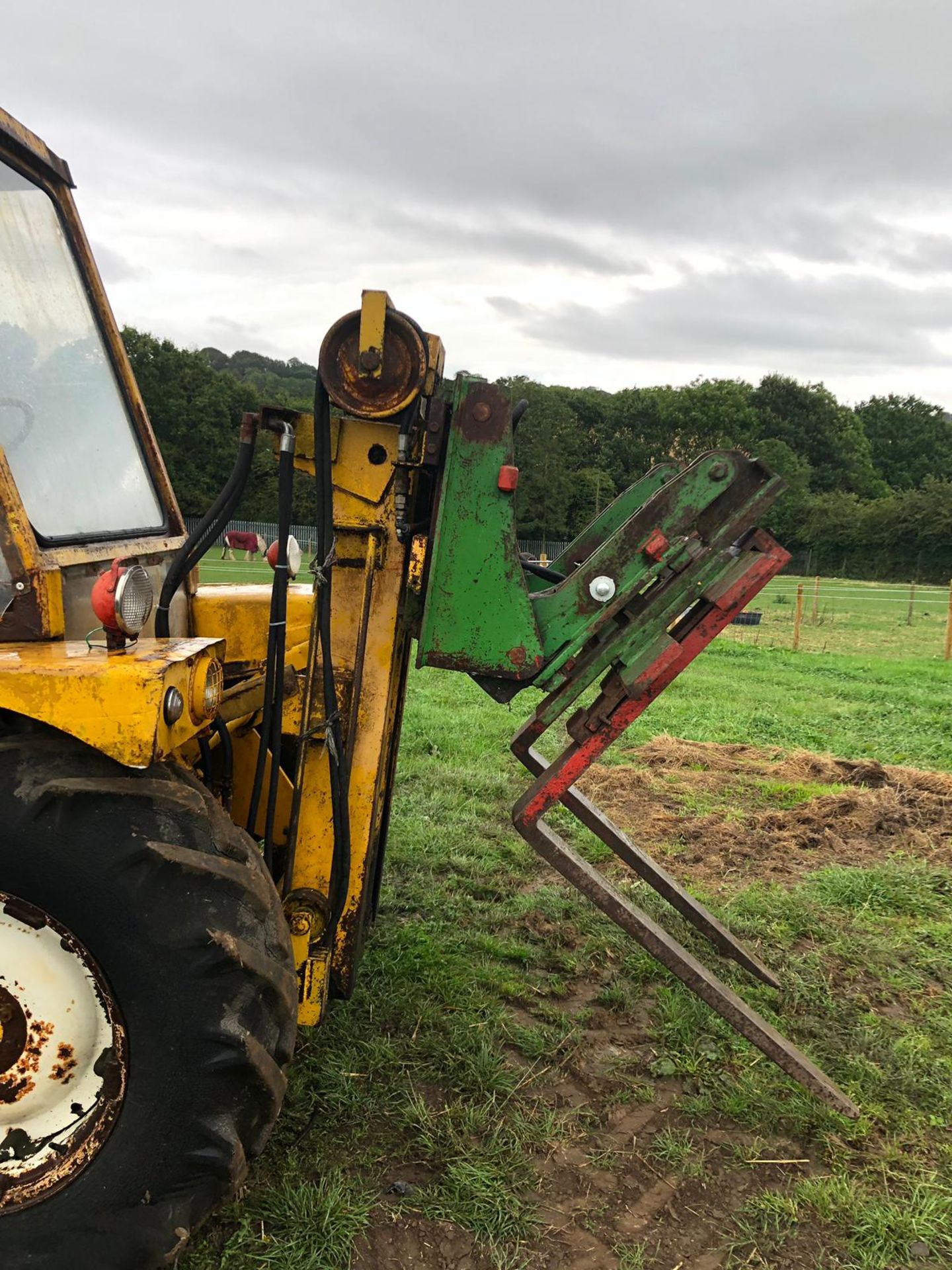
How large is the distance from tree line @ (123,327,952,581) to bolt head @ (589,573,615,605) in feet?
89.5

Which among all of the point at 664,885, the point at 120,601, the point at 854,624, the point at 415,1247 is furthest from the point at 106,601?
the point at 854,624

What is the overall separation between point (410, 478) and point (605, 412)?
59.0 m

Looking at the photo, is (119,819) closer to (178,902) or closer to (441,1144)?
(178,902)

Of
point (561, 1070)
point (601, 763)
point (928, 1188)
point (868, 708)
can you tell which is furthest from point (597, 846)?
point (868, 708)

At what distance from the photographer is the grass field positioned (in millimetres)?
2438

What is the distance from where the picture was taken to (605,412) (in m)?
59.1

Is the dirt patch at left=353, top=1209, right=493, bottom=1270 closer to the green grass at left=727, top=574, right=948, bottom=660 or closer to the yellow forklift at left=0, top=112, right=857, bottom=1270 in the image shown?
the yellow forklift at left=0, top=112, right=857, bottom=1270

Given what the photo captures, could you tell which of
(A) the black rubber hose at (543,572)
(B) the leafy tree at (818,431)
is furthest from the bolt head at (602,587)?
(B) the leafy tree at (818,431)

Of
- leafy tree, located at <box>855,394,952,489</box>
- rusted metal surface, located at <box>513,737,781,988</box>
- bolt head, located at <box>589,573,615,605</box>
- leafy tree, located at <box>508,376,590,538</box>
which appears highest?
leafy tree, located at <box>855,394,952,489</box>

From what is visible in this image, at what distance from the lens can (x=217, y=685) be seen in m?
2.34

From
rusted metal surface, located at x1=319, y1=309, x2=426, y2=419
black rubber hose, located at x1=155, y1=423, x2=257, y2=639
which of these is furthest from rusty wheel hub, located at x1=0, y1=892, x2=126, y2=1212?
rusted metal surface, located at x1=319, y1=309, x2=426, y2=419

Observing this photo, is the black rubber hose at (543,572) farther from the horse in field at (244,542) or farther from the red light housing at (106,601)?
the horse in field at (244,542)

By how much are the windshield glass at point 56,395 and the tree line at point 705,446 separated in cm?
2629

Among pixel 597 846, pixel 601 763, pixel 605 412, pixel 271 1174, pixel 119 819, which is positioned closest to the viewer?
pixel 119 819
